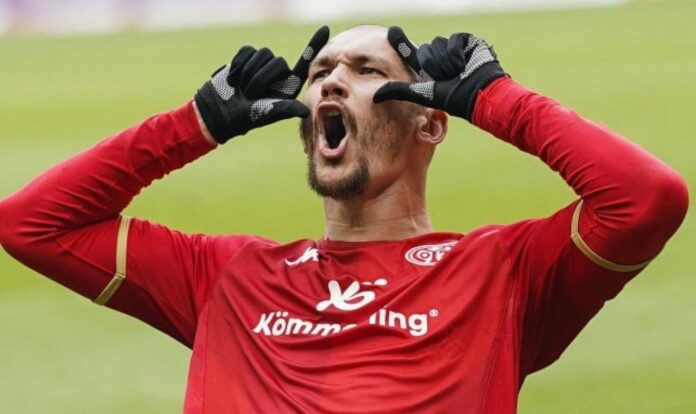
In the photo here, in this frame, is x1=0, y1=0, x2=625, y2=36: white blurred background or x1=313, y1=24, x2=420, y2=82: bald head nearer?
x1=313, y1=24, x2=420, y2=82: bald head

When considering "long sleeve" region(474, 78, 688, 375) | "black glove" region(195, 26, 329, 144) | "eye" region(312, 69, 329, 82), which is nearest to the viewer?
"long sleeve" region(474, 78, 688, 375)

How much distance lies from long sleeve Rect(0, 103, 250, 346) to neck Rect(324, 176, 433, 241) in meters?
0.19

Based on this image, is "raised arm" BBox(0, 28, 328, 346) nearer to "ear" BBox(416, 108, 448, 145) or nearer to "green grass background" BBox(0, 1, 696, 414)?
"ear" BBox(416, 108, 448, 145)

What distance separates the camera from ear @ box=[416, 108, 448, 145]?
84.7 inches

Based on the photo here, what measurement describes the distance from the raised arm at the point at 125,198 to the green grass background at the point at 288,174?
0.57 m

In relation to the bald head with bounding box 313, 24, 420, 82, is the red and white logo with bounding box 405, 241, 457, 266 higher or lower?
lower

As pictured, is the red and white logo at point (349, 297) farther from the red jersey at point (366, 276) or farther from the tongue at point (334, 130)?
the tongue at point (334, 130)

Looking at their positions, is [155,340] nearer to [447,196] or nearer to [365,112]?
[447,196]

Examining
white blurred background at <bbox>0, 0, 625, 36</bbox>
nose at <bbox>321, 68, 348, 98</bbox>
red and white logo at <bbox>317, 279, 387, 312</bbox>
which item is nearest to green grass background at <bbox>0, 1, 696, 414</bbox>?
white blurred background at <bbox>0, 0, 625, 36</bbox>

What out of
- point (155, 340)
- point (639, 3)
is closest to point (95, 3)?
point (155, 340)

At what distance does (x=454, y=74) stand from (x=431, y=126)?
0.22 meters

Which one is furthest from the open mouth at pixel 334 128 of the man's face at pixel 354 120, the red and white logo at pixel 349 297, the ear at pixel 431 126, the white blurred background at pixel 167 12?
the white blurred background at pixel 167 12

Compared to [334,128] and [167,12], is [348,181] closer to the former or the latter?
[334,128]

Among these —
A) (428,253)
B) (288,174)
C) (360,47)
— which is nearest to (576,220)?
(428,253)
